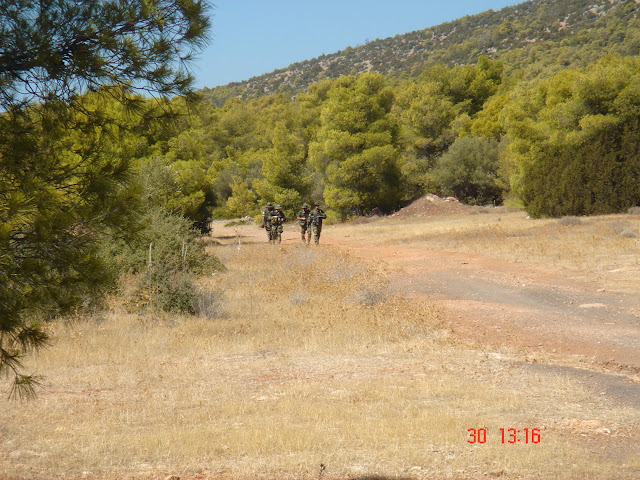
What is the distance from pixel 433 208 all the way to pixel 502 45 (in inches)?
2509

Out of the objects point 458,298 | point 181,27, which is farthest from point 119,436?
point 458,298

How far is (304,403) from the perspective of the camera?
7.48m

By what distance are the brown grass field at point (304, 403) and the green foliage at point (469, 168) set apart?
103ft

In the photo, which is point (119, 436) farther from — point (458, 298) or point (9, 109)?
point (458, 298)

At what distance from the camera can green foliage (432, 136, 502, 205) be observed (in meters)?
44.8

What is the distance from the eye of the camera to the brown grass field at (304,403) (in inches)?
227

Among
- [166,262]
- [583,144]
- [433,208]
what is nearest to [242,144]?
[433,208]

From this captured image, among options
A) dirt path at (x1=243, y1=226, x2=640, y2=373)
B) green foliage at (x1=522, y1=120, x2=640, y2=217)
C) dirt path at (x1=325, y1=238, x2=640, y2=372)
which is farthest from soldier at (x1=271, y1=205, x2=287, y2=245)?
green foliage at (x1=522, y1=120, x2=640, y2=217)

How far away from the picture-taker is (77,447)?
248 inches

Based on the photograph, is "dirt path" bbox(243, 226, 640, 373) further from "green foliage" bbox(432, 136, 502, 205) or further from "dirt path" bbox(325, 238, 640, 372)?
"green foliage" bbox(432, 136, 502, 205)
